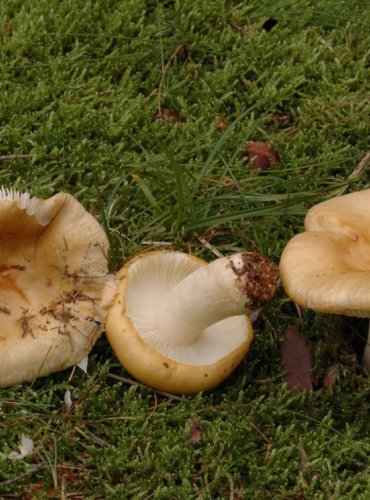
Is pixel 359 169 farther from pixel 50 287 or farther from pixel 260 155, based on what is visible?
pixel 50 287

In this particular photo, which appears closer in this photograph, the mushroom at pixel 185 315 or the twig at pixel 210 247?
the mushroom at pixel 185 315

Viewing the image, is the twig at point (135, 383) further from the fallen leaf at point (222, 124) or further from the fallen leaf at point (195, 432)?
the fallen leaf at point (222, 124)

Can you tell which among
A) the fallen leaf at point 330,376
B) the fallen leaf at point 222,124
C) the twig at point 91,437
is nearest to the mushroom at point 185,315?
the twig at point 91,437

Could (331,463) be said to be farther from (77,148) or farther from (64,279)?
(77,148)

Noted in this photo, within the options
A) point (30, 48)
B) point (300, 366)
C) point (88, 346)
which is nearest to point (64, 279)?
point (88, 346)

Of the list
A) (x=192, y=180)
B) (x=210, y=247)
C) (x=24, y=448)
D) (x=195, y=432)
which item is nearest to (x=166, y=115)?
(x=192, y=180)
